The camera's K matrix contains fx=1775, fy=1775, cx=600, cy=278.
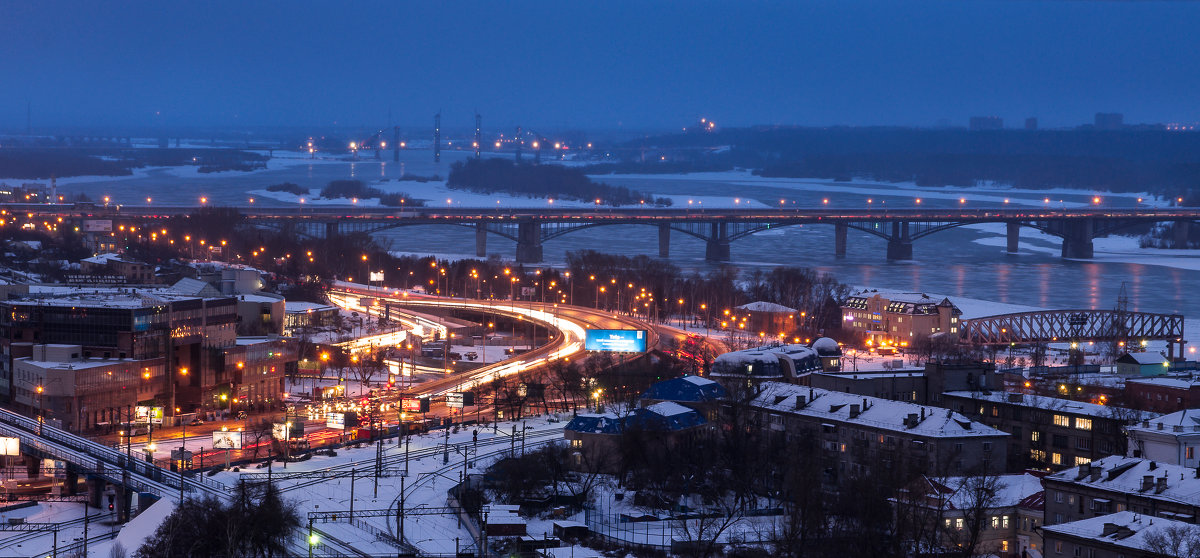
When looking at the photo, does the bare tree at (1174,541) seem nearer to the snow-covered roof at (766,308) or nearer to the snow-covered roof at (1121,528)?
the snow-covered roof at (1121,528)

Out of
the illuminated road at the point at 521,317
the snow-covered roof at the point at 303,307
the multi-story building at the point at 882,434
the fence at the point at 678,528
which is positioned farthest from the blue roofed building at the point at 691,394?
the snow-covered roof at the point at 303,307

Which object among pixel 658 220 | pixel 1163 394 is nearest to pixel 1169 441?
pixel 1163 394

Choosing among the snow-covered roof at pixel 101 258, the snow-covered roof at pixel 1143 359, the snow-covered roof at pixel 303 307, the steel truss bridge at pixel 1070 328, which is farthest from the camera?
the snow-covered roof at pixel 101 258

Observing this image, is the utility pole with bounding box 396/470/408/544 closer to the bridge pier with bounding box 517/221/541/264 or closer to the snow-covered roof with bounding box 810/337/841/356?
the snow-covered roof with bounding box 810/337/841/356

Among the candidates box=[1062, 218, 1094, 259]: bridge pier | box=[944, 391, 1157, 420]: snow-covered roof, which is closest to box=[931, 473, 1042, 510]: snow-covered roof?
box=[944, 391, 1157, 420]: snow-covered roof

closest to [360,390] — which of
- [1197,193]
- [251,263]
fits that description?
[251,263]

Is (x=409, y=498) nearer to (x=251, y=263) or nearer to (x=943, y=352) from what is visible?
(x=943, y=352)
